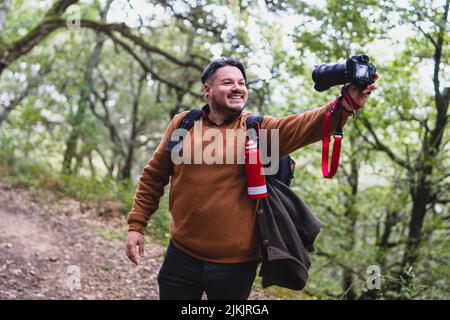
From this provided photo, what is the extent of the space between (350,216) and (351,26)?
4483 mm

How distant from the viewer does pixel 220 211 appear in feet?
7.49

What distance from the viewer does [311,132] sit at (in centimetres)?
220

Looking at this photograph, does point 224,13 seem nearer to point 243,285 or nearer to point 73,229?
point 73,229

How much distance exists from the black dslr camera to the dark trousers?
1.10 m

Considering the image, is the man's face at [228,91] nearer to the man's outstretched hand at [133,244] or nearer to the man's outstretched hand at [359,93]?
the man's outstretched hand at [359,93]

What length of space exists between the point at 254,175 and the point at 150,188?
780 mm

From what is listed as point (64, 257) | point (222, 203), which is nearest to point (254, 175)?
point (222, 203)

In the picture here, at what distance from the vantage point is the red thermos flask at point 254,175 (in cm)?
226

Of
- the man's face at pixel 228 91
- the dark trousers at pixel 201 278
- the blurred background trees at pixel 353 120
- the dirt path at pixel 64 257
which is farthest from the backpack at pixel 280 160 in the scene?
the dirt path at pixel 64 257

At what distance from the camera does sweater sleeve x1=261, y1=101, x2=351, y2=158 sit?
2119 millimetres

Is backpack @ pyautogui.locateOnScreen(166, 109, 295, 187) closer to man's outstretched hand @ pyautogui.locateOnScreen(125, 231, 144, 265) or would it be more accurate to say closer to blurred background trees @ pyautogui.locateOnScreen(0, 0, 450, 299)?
man's outstretched hand @ pyautogui.locateOnScreen(125, 231, 144, 265)

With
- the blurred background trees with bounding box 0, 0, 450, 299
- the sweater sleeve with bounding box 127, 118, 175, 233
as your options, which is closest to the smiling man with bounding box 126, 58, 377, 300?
the sweater sleeve with bounding box 127, 118, 175, 233

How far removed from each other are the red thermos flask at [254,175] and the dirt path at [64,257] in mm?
3448

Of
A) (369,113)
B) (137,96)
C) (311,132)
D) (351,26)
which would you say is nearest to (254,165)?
(311,132)
